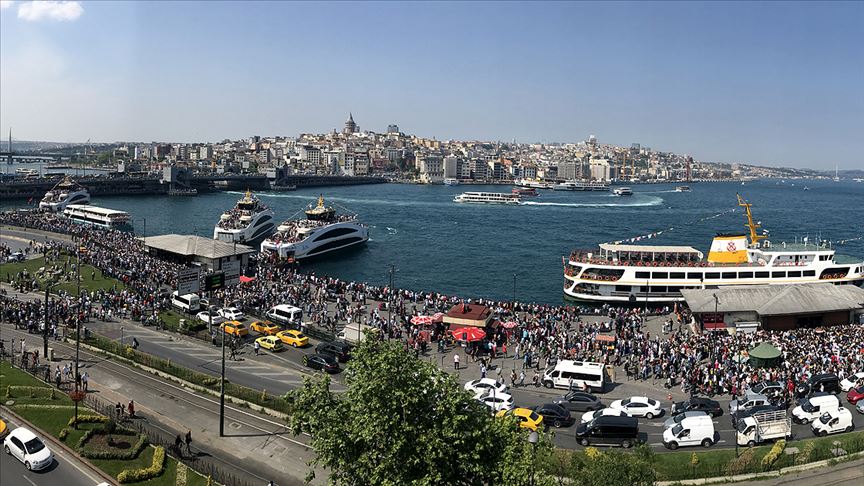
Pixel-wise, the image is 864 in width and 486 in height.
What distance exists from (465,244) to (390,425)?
177 feet

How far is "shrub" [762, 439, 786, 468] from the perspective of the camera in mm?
14812

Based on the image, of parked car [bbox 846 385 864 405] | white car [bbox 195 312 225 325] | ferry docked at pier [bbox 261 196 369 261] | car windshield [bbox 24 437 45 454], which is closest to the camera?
car windshield [bbox 24 437 45 454]

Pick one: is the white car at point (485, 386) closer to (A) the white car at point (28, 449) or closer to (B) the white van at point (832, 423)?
(B) the white van at point (832, 423)

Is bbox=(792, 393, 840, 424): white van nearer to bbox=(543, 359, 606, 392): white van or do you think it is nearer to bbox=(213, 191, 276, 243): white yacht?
bbox=(543, 359, 606, 392): white van

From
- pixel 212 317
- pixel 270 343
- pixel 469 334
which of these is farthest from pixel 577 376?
pixel 212 317

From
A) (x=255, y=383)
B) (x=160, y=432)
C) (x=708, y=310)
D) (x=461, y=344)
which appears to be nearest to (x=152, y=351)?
(x=255, y=383)

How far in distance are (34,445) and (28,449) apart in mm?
152

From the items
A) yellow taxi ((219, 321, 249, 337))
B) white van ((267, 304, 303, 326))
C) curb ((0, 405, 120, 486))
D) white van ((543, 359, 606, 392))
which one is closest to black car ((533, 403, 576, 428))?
white van ((543, 359, 606, 392))

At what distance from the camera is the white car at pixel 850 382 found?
19.8 metres

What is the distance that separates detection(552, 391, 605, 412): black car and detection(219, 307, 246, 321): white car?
1344cm

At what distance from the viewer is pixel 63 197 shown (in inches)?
2921

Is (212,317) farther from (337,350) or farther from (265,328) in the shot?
(337,350)

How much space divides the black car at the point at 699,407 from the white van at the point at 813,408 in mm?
1851

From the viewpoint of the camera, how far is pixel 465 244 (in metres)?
64.0
